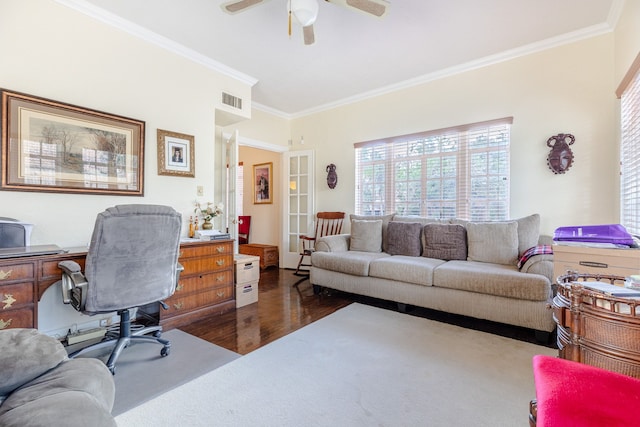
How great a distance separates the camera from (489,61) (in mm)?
3453

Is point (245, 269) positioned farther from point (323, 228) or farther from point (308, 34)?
point (308, 34)

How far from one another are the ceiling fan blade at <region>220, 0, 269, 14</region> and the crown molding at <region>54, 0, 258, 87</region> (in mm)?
1282

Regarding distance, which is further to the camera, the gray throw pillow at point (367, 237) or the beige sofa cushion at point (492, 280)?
the gray throw pillow at point (367, 237)

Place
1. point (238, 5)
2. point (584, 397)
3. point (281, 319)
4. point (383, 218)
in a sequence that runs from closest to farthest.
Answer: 1. point (584, 397)
2. point (238, 5)
3. point (281, 319)
4. point (383, 218)

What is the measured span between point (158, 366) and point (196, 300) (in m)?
0.89

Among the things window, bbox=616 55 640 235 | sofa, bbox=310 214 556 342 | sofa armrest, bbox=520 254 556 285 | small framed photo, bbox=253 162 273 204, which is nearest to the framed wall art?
sofa, bbox=310 214 556 342

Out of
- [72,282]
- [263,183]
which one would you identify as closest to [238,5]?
[72,282]

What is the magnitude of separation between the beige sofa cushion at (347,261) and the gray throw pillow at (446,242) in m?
0.53

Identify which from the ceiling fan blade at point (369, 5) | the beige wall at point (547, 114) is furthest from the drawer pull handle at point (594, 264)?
the ceiling fan blade at point (369, 5)

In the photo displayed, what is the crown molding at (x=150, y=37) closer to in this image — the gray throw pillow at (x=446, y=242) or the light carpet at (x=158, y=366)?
the light carpet at (x=158, y=366)

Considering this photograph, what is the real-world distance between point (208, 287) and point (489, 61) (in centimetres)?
413

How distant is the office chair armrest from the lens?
1.82 meters

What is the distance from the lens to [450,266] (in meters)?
2.87

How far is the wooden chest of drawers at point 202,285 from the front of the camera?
271cm
